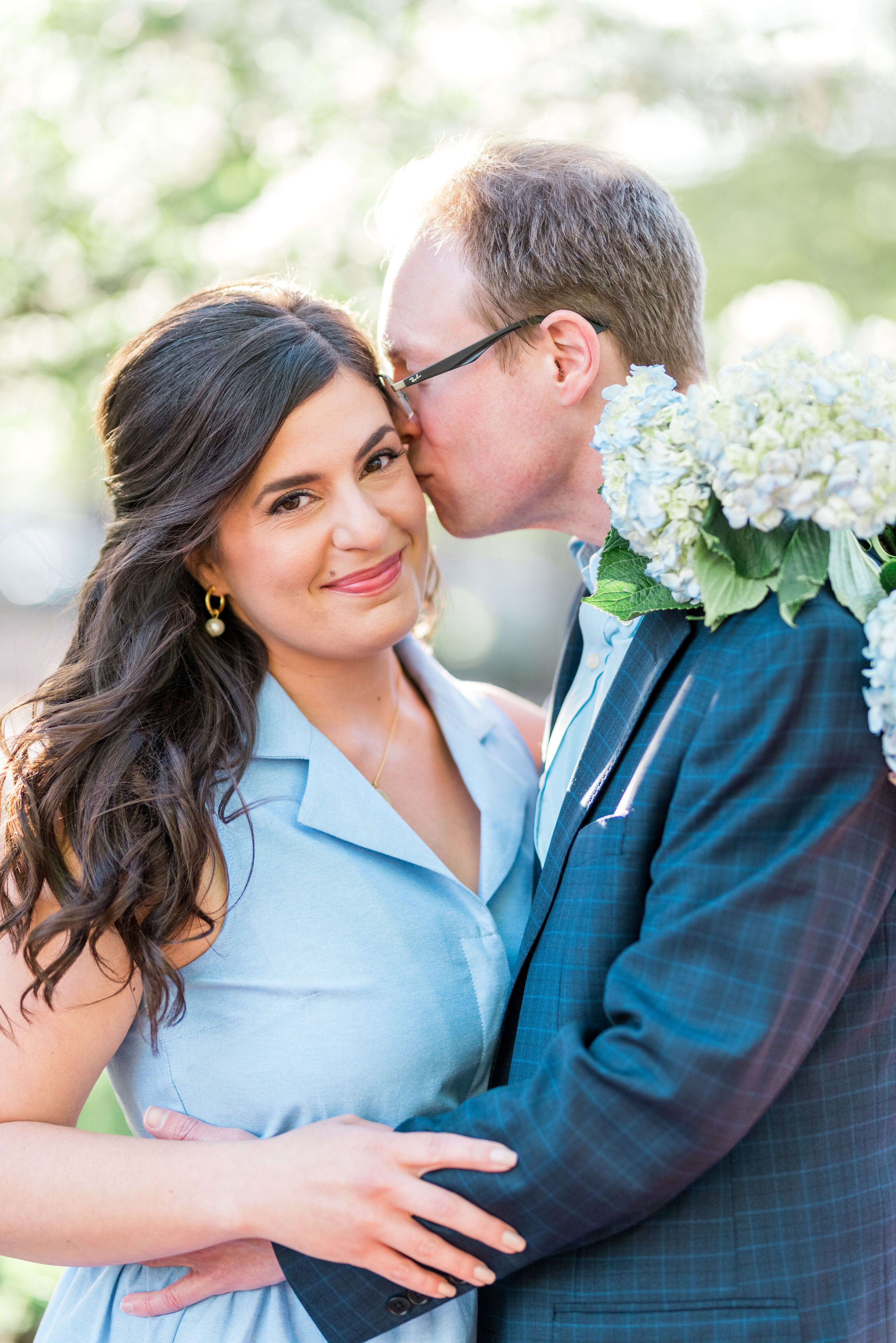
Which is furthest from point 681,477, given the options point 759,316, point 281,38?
point 759,316

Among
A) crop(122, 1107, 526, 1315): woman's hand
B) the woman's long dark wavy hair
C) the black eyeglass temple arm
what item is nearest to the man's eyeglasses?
the black eyeglass temple arm

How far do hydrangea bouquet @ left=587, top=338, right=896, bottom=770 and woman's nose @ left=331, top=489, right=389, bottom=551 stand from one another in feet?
2.41

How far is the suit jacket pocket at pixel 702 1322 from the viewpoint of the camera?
6.17 feet

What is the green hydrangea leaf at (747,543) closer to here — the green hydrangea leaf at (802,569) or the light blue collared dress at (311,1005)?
the green hydrangea leaf at (802,569)

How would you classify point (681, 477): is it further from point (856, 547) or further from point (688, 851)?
point (688, 851)

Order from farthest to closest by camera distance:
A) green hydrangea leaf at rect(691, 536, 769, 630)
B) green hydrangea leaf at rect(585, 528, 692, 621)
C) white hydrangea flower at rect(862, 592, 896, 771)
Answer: green hydrangea leaf at rect(585, 528, 692, 621) < green hydrangea leaf at rect(691, 536, 769, 630) < white hydrangea flower at rect(862, 592, 896, 771)

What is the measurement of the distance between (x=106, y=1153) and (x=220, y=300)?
6.11 ft

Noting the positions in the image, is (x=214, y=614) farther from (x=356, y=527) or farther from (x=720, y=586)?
(x=720, y=586)

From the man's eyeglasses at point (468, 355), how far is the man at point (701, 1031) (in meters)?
0.64

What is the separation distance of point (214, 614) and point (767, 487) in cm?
153

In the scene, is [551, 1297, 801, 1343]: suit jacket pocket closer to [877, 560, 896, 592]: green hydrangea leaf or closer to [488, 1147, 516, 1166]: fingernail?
[488, 1147, 516, 1166]: fingernail

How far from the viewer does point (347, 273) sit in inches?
199

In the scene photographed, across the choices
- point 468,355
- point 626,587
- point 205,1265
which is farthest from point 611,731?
point 205,1265

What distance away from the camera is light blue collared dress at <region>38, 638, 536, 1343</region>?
220 centimetres
